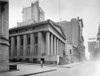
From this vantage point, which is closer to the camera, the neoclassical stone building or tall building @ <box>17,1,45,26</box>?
the neoclassical stone building

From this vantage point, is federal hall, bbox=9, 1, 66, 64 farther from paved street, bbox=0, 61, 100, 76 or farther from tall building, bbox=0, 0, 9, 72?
tall building, bbox=0, 0, 9, 72

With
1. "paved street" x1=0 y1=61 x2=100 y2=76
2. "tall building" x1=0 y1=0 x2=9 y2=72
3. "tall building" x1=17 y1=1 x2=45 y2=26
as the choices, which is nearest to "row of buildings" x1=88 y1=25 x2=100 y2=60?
"paved street" x1=0 y1=61 x2=100 y2=76

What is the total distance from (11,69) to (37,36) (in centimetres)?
2814

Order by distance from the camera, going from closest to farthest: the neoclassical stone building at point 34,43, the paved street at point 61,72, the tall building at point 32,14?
the paved street at point 61,72 → the neoclassical stone building at point 34,43 → the tall building at point 32,14

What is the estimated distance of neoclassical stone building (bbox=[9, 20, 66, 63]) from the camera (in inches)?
1695

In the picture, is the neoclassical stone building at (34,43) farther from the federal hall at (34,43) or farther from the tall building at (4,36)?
the tall building at (4,36)

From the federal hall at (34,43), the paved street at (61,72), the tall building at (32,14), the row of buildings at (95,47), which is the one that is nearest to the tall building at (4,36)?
the paved street at (61,72)

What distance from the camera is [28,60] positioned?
45375 mm

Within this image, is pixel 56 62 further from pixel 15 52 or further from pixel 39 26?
pixel 15 52

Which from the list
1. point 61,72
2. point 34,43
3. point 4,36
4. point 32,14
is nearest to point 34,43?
point 34,43

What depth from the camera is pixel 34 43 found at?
46.6 m

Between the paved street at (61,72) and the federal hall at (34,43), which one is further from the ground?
the federal hall at (34,43)

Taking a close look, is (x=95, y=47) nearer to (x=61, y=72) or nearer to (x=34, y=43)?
(x=34, y=43)

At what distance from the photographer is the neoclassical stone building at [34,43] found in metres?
43.1
